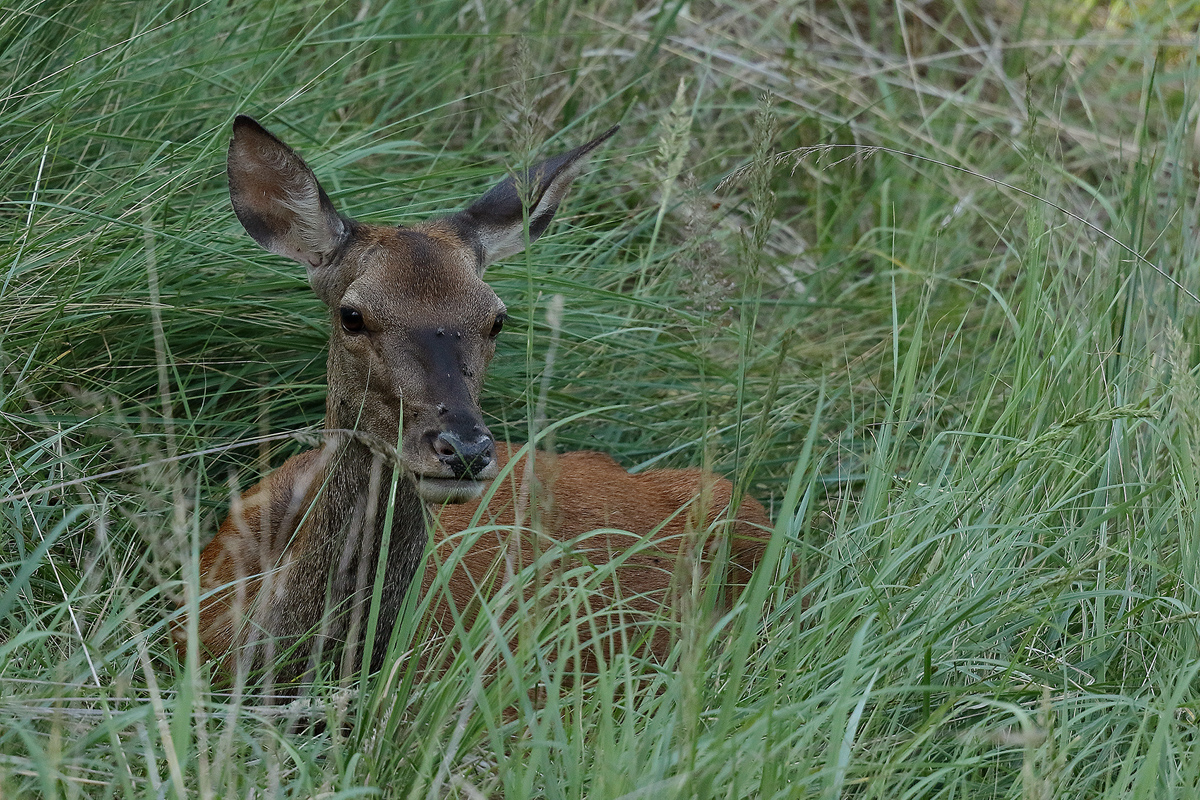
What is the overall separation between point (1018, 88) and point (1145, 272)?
8.21 feet

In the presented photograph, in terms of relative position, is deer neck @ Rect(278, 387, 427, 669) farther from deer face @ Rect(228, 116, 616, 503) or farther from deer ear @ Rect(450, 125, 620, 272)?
deer ear @ Rect(450, 125, 620, 272)

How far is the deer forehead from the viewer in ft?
10.9

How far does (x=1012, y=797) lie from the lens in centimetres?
244

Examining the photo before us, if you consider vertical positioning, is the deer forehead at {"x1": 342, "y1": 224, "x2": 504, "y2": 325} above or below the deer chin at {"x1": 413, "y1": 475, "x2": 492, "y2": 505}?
above

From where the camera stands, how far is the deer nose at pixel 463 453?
2.99 meters

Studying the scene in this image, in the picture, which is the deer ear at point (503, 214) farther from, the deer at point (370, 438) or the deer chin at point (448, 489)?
the deer chin at point (448, 489)

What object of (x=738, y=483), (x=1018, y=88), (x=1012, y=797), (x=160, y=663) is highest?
(x=1018, y=88)

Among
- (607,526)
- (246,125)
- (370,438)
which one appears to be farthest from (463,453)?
(246,125)

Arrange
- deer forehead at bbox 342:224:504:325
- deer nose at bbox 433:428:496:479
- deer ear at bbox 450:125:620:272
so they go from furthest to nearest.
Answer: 1. deer ear at bbox 450:125:620:272
2. deer forehead at bbox 342:224:504:325
3. deer nose at bbox 433:428:496:479

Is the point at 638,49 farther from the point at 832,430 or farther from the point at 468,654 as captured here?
the point at 468,654

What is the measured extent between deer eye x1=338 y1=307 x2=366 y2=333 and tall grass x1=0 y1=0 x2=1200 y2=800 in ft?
1.46

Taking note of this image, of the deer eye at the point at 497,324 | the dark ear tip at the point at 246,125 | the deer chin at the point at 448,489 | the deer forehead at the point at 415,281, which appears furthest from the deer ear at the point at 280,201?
the deer chin at the point at 448,489

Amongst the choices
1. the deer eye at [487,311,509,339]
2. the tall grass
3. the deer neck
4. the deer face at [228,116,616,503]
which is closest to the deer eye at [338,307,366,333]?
the deer face at [228,116,616,503]

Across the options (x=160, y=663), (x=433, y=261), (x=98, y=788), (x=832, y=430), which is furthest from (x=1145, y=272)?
(x=98, y=788)
